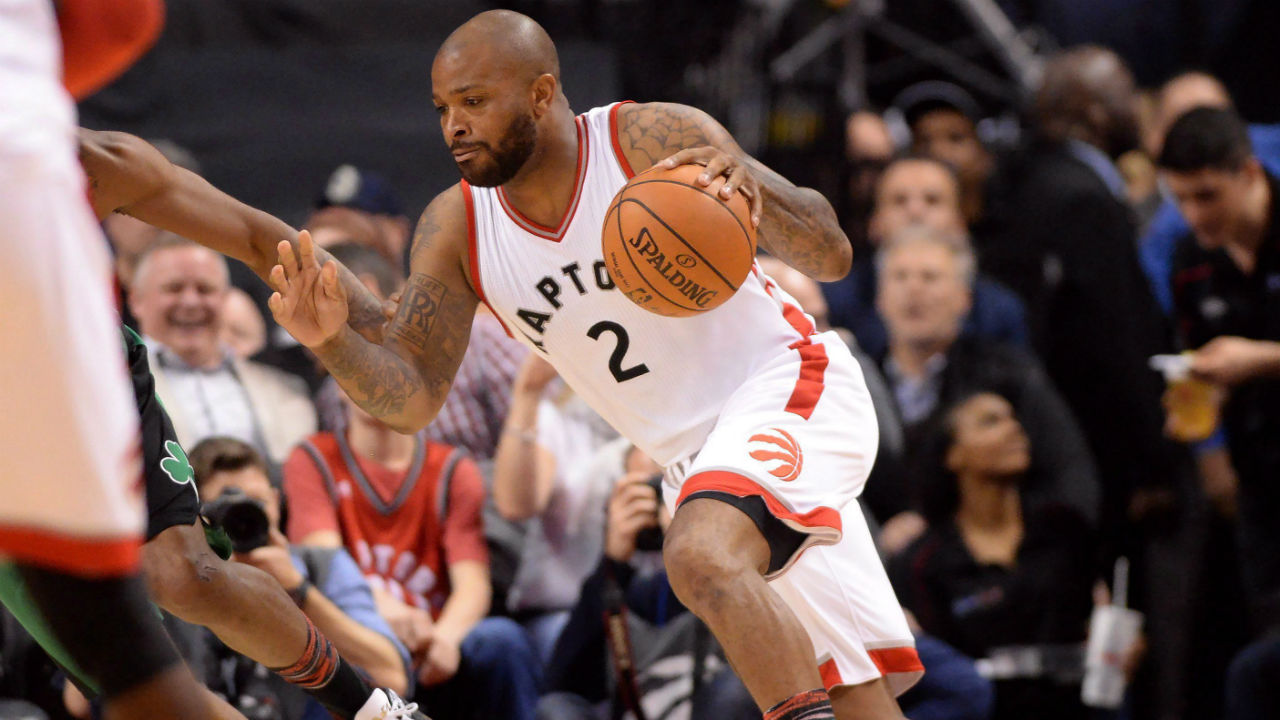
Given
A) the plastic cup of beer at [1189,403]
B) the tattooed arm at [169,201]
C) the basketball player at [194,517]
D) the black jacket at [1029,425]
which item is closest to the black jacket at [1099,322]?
the black jacket at [1029,425]

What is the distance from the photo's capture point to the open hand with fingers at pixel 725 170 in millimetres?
3766

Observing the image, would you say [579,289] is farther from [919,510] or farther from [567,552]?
[919,510]

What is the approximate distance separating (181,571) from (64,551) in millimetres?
1727

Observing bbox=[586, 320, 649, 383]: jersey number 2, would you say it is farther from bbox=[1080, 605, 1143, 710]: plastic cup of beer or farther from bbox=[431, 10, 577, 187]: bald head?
bbox=[1080, 605, 1143, 710]: plastic cup of beer

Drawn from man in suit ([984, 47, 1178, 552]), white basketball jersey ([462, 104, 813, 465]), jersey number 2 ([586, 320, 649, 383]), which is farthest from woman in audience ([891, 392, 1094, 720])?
jersey number 2 ([586, 320, 649, 383])

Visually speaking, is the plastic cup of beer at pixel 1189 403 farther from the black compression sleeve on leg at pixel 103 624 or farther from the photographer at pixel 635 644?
the black compression sleeve on leg at pixel 103 624

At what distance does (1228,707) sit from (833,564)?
9.41 ft

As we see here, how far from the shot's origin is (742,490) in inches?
144

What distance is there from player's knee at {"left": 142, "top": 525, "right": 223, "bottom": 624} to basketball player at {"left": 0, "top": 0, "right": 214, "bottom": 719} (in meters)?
1.59

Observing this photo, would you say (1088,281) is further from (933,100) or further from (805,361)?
(805,361)

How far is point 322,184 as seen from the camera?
8.53 metres

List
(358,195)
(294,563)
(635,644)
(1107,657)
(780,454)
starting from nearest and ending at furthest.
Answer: (780,454)
(294,563)
(635,644)
(1107,657)
(358,195)

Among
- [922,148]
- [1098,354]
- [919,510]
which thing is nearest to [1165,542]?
[1098,354]

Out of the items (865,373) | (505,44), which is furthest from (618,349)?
(865,373)
